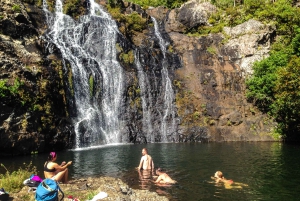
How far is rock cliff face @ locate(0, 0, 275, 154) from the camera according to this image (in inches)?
951

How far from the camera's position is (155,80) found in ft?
121

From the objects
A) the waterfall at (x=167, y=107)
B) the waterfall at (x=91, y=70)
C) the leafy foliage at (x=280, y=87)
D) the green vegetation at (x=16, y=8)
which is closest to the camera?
the leafy foliage at (x=280, y=87)

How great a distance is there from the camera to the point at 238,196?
39.5 ft

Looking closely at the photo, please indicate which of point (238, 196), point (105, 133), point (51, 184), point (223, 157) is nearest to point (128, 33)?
point (105, 133)

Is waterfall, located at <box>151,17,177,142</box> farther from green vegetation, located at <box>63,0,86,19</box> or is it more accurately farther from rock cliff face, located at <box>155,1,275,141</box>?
green vegetation, located at <box>63,0,86,19</box>

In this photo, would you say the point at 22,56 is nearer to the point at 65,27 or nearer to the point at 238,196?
the point at 65,27

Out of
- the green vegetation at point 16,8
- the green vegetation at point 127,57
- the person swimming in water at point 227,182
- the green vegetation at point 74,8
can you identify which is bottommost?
the person swimming in water at point 227,182

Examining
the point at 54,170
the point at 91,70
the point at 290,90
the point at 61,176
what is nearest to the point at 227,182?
the point at 61,176

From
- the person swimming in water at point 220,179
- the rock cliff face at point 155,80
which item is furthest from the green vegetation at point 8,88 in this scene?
the person swimming in water at point 220,179

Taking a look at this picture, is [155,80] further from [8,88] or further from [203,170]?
[203,170]

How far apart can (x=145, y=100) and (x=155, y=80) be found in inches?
125

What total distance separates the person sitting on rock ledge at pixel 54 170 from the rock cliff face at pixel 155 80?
41.9 feet

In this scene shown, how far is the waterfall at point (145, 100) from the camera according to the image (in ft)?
111

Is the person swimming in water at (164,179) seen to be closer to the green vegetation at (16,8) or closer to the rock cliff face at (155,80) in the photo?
the rock cliff face at (155,80)
